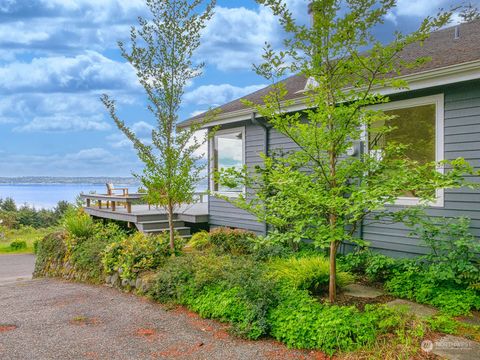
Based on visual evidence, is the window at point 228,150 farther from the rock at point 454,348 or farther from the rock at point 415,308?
the rock at point 454,348

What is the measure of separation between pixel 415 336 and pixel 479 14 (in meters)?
11.1

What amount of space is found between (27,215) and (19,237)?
21.2 ft

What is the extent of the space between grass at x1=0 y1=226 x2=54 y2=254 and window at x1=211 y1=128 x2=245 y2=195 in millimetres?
11726

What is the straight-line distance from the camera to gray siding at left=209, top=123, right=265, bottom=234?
27.9ft

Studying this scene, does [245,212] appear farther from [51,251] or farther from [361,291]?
[51,251]

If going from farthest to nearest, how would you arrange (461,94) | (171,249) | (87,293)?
(171,249) → (87,293) → (461,94)

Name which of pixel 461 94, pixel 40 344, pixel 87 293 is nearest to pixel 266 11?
pixel 461 94

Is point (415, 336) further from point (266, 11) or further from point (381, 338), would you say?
point (266, 11)

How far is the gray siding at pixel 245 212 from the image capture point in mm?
8500

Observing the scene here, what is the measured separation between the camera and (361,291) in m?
4.89

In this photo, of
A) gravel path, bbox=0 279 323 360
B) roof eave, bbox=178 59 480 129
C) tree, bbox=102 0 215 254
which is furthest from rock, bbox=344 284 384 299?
tree, bbox=102 0 215 254

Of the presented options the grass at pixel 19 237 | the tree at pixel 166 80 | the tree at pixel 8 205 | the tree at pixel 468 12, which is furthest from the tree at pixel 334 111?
the tree at pixel 8 205

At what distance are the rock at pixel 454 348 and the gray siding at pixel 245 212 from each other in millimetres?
5113

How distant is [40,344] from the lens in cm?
404
